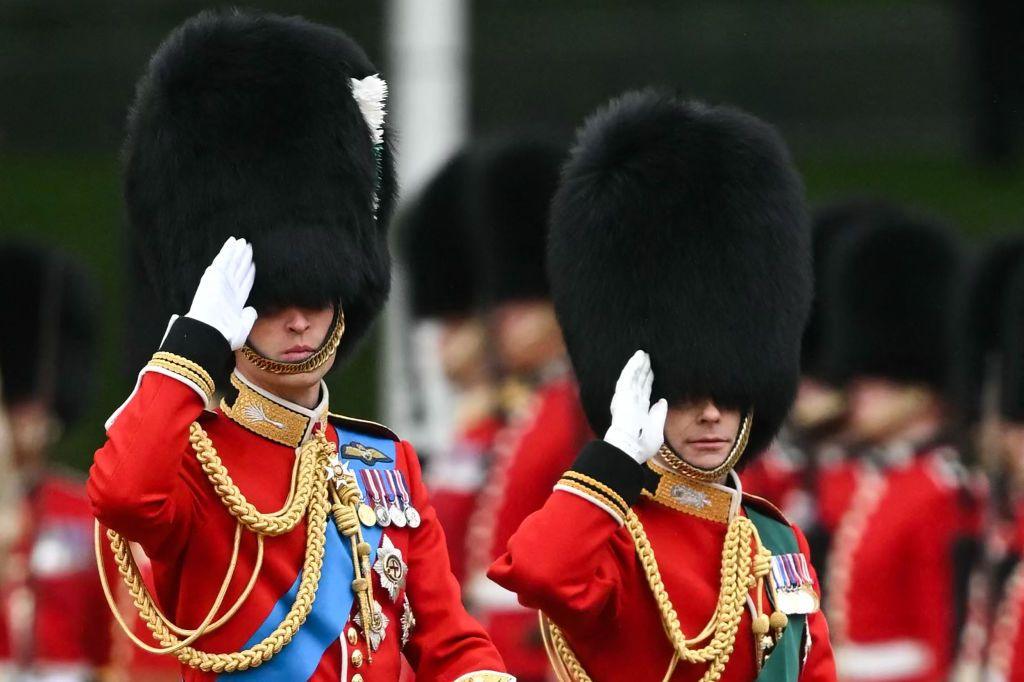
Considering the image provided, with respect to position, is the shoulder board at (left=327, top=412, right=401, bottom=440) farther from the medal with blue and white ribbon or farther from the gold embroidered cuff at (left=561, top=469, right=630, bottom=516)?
the medal with blue and white ribbon

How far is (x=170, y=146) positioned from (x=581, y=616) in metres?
1.06

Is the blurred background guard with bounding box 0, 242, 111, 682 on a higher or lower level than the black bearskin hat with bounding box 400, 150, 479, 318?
lower

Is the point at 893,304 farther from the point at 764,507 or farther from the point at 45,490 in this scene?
the point at 764,507

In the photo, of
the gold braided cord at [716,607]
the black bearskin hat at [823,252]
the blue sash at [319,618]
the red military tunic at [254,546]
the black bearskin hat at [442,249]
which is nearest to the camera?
the red military tunic at [254,546]

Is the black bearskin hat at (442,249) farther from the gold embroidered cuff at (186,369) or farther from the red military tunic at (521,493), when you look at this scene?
the gold embroidered cuff at (186,369)

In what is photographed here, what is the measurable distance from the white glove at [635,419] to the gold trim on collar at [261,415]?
1.78 feet

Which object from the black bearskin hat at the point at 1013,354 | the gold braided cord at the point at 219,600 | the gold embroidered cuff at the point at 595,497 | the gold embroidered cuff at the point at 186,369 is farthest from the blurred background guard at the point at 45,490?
the gold embroidered cuff at the point at 186,369

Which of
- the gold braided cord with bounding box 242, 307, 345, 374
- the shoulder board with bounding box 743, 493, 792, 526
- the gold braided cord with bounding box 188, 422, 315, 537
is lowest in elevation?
the shoulder board with bounding box 743, 493, 792, 526

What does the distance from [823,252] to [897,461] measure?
3.15ft

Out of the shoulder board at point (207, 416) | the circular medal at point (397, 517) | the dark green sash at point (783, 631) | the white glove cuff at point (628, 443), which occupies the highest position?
the shoulder board at point (207, 416)

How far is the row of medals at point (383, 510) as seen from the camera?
378cm

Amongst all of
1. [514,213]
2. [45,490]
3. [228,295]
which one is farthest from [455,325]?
[228,295]

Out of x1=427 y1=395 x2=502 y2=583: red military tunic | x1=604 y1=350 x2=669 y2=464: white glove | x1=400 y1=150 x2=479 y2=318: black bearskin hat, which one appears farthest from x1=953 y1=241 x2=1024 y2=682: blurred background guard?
x1=604 y1=350 x2=669 y2=464: white glove

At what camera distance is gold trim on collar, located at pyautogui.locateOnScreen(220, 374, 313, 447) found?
146 inches
